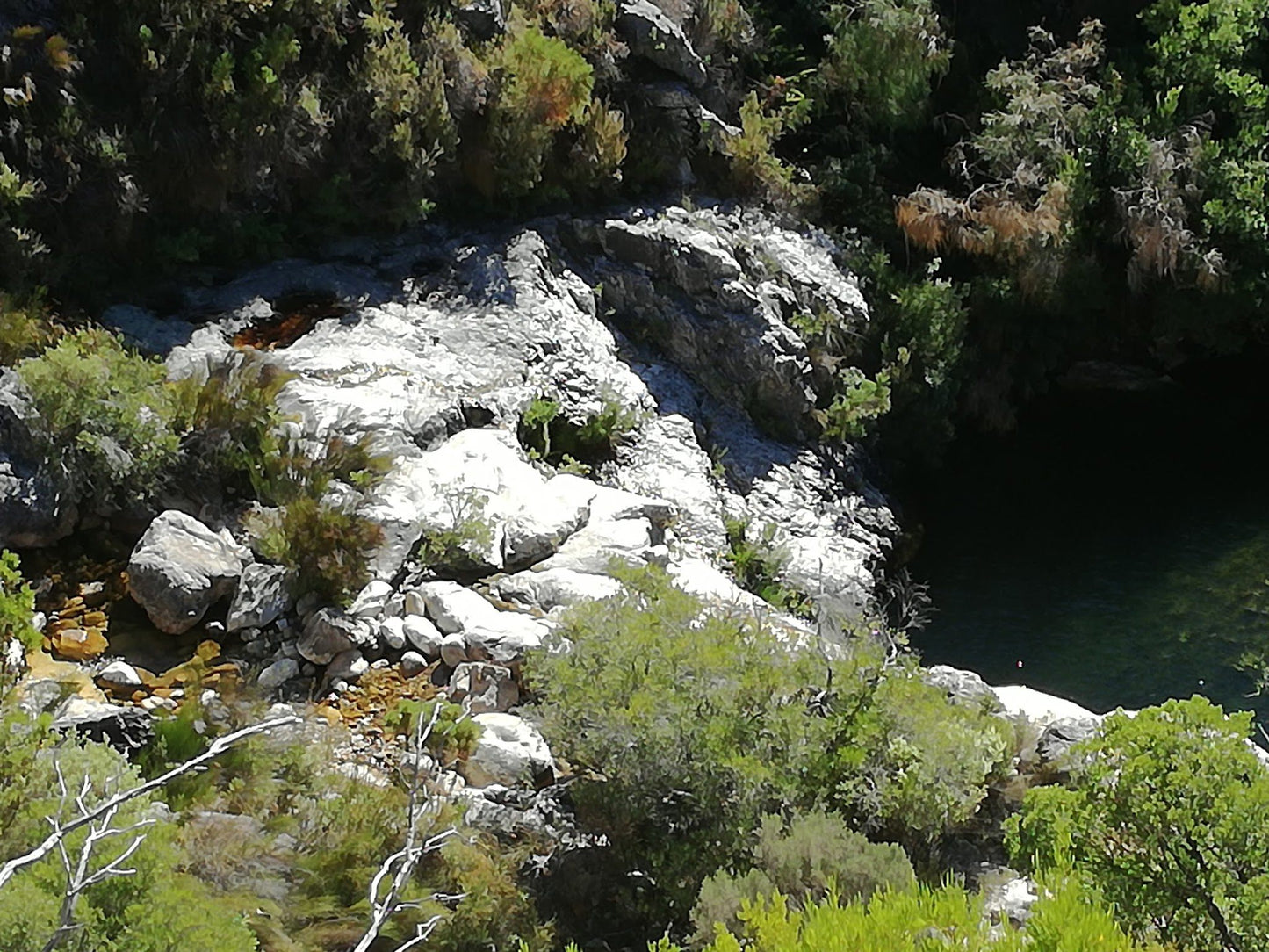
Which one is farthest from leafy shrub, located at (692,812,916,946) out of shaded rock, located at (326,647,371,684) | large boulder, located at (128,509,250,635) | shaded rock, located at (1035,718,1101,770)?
large boulder, located at (128,509,250,635)

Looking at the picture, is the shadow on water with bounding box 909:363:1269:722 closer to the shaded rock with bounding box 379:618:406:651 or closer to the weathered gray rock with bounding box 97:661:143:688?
the shaded rock with bounding box 379:618:406:651

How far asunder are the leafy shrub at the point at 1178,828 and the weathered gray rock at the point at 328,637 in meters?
4.43

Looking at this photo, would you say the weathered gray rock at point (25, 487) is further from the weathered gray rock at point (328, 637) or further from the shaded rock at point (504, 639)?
the shaded rock at point (504, 639)

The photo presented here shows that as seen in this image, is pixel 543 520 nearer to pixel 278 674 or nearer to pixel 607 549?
pixel 607 549

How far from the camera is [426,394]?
10.3 metres

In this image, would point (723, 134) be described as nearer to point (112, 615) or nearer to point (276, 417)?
point (276, 417)

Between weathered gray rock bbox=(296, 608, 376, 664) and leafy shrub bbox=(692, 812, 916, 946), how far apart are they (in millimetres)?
3017

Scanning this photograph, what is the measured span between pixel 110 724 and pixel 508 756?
7.25 ft

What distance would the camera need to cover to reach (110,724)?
608 cm

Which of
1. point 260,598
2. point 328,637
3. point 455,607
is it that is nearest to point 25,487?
point 260,598

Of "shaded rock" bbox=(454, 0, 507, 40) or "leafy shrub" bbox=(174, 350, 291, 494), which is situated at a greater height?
"shaded rock" bbox=(454, 0, 507, 40)

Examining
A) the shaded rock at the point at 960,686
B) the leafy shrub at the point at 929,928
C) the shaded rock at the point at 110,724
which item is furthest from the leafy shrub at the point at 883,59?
the leafy shrub at the point at 929,928

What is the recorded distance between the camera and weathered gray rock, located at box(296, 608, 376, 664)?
297 inches

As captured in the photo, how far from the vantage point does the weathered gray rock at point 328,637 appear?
24.7 ft
